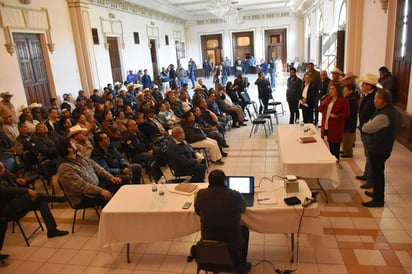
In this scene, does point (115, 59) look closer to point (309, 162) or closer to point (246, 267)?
point (309, 162)

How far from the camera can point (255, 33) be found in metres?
22.5

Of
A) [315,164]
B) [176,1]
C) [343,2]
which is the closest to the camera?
A: [315,164]

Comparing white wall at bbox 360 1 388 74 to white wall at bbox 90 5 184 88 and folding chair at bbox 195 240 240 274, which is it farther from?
white wall at bbox 90 5 184 88

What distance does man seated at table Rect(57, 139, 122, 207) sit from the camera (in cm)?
370

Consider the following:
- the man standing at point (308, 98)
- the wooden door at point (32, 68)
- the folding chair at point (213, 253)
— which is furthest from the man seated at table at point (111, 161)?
the wooden door at point (32, 68)

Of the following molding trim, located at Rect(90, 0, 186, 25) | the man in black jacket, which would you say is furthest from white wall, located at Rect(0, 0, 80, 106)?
the man in black jacket

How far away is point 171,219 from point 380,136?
2.59 m

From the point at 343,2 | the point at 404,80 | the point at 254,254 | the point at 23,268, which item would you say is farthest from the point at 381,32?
the point at 23,268

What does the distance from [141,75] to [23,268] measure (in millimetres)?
11038

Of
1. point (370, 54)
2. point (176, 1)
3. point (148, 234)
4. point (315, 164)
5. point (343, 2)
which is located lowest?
point (148, 234)

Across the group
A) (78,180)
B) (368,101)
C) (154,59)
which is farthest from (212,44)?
(78,180)

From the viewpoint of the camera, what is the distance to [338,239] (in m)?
3.46

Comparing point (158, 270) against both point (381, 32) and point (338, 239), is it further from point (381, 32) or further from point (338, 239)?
point (381, 32)

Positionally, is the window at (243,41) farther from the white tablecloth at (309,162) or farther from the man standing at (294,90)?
the white tablecloth at (309,162)
